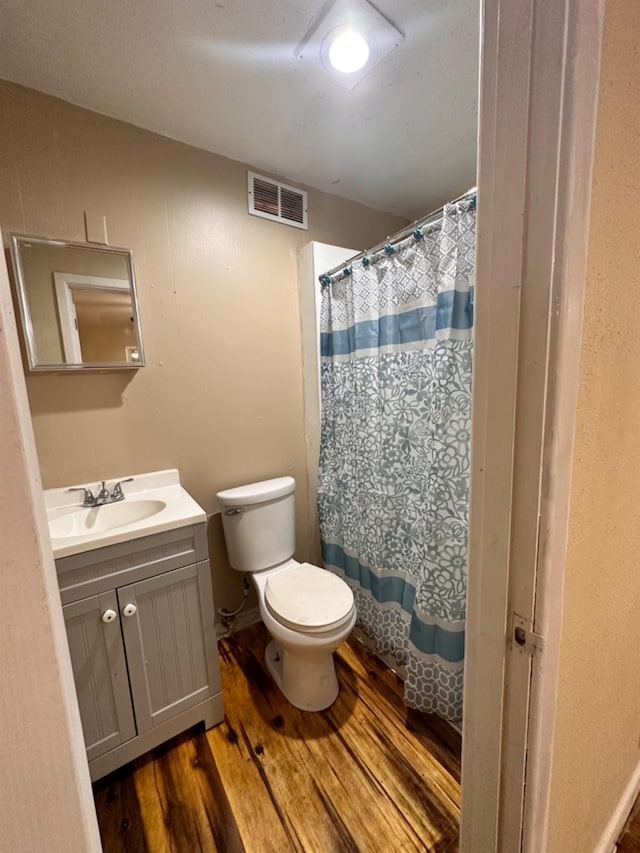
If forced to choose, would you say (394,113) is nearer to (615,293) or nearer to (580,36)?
(580,36)

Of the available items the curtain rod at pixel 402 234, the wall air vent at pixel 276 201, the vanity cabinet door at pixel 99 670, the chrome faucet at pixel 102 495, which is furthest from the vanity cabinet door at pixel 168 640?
the wall air vent at pixel 276 201

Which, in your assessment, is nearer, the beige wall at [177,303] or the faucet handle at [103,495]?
the beige wall at [177,303]

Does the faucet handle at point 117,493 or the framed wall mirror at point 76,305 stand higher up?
the framed wall mirror at point 76,305

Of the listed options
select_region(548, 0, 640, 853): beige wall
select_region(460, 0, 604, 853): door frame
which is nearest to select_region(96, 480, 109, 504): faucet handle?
select_region(460, 0, 604, 853): door frame

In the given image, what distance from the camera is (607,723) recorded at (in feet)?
2.80

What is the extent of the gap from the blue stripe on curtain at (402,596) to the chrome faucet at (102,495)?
1050mm

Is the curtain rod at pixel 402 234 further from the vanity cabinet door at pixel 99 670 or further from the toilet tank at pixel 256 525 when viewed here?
the vanity cabinet door at pixel 99 670

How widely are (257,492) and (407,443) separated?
710 millimetres

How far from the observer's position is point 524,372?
20.2 inches

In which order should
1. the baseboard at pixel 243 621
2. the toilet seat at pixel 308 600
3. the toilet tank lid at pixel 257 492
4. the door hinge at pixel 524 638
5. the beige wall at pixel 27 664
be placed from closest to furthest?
the beige wall at pixel 27 664
the door hinge at pixel 524 638
the toilet seat at pixel 308 600
the toilet tank lid at pixel 257 492
the baseboard at pixel 243 621

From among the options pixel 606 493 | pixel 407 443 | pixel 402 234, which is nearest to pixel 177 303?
pixel 402 234

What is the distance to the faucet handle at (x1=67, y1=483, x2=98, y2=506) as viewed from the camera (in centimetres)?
136

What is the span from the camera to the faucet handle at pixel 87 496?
136 centimetres

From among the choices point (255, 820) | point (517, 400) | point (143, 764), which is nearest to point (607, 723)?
point (517, 400)
